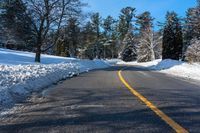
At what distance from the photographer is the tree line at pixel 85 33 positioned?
3503 centimetres

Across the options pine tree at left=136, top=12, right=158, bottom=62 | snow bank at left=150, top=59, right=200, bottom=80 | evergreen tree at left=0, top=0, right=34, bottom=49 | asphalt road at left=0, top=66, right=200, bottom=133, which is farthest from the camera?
pine tree at left=136, top=12, right=158, bottom=62

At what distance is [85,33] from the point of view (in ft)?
130

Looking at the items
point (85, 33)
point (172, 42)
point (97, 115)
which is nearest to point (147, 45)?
point (172, 42)

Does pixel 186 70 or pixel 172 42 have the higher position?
pixel 172 42

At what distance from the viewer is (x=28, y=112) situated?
7918 millimetres

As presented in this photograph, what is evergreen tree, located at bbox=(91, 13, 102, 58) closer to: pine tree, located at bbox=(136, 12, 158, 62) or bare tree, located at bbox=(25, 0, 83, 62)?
pine tree, located at bbox=(136, 12, 158, 62)

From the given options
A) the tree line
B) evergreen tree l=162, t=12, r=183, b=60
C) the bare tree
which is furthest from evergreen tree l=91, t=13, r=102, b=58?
the bare tree

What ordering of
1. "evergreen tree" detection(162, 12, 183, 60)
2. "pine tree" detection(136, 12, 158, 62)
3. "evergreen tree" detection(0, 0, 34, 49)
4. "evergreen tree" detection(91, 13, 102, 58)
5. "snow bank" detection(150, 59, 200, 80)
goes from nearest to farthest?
1. "snow bank" detection(150, 59, 200, 80)
2. "evergreen tree" detection(0, 0, 34, 49)
3. "evergreen tree" detection(162, 12, 183, 60)
4. "pine tree" detection(136, 12, 158, 62)
5. "evergreen tree" detection(91, 13, 102, 58)

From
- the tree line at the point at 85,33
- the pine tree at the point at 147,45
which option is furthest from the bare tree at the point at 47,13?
the pine tree at the point at 147,45

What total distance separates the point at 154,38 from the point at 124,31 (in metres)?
37.6

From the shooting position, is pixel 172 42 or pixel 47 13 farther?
pixel 172 42

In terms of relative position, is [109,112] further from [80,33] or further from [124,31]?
[124,31]

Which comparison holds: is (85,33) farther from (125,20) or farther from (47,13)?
(125,20)

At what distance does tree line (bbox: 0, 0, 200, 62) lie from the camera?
3503 centimetres
